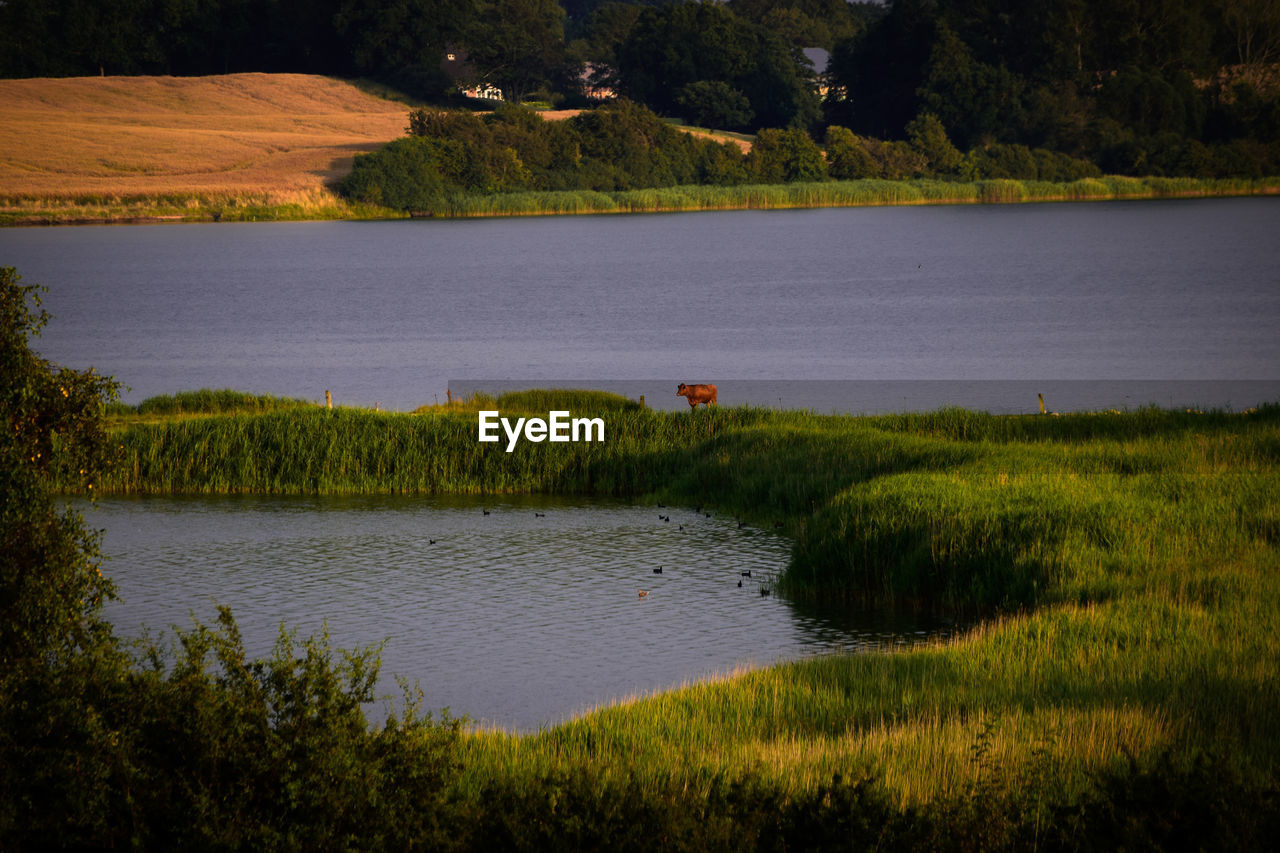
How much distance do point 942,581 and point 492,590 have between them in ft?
21.3

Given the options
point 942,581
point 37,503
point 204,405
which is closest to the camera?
point 37,503

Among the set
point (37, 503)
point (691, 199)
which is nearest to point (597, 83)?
point (691, 199)

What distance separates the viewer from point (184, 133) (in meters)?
148

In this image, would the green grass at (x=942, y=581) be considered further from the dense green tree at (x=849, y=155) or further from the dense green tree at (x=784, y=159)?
the dense green tree at (x=849, y=155)

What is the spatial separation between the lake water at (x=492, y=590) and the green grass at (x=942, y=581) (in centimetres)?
98

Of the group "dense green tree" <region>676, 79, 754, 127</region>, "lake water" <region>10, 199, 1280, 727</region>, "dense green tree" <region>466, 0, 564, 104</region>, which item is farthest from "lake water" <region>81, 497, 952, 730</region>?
"dense green tree" <region>466, 0, 564, 104</region>

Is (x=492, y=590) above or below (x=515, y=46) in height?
below

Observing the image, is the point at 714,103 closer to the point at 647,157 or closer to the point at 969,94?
the point at 647,157

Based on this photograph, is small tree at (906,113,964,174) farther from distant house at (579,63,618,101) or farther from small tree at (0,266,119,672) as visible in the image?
small tree at (0,266,119,672)

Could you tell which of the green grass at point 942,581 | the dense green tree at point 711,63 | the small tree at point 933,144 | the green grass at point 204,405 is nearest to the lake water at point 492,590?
the green grass at point 942,581

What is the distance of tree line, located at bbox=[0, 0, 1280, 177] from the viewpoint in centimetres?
14375

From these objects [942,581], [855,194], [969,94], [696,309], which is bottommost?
[942,581]

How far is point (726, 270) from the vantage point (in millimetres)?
91562

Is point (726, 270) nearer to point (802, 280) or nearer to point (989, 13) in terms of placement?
point (802, 280)
